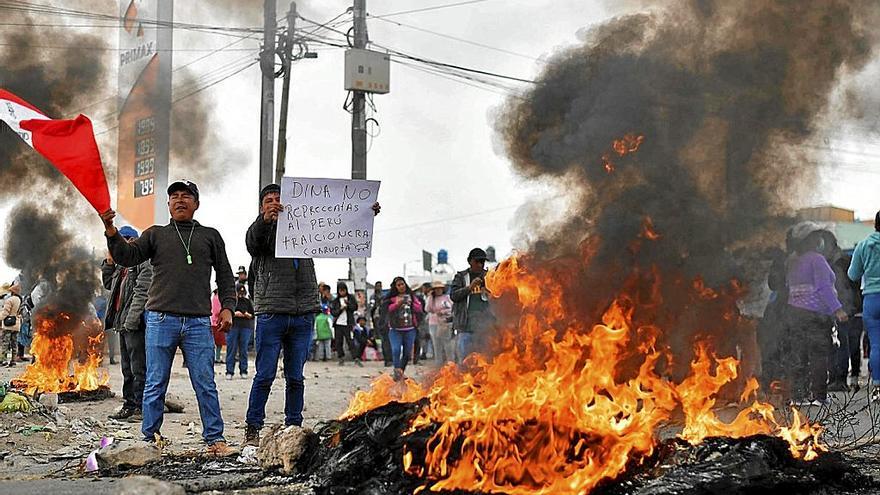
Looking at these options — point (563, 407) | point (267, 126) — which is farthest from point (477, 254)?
point (267, 126)

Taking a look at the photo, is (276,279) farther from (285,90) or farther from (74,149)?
(285,90)

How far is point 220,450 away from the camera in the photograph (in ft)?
21.5

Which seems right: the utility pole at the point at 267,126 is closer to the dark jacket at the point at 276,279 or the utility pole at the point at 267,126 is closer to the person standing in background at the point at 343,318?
the person standing in background at the point at 343,318

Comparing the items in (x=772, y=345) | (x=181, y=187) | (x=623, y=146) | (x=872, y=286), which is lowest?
(x=772, y=345)

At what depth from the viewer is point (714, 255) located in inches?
291

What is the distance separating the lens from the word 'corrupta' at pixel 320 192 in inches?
280

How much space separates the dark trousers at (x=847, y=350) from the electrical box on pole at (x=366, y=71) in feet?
34.2

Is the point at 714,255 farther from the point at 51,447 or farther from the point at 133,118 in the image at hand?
the point at 133,118

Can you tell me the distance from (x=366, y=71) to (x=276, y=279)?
40.7 ft

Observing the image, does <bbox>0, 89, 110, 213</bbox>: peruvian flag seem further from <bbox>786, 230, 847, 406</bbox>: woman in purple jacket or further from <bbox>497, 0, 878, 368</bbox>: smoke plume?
<bbox>786, 230, 847, 406</bbox>: woman in purple jacket

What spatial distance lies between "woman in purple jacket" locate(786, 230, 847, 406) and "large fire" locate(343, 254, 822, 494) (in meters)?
3.27

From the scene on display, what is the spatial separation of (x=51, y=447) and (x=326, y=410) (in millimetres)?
3774

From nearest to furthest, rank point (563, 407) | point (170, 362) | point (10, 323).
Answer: point (563, 407) < point (170, 362) < point (10, 323)

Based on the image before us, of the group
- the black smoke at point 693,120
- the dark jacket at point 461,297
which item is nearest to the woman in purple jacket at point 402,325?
the dark jacket at point 461,297
